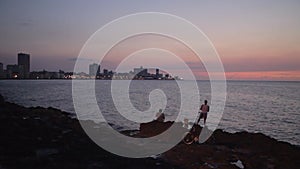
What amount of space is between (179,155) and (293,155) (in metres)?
6.50

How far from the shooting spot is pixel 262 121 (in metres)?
36.9

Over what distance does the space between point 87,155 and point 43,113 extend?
61.8 ft

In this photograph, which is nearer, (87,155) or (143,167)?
(143,167)

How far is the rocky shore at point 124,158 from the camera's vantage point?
12336 millimetres

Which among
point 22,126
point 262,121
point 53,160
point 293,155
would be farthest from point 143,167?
point 262,121

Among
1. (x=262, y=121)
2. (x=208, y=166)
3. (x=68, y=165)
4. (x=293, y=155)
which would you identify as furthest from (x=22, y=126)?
(x=262, y=121)

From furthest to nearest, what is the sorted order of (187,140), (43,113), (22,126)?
1. (43,113)
2. (22,126)
3. (187,140)

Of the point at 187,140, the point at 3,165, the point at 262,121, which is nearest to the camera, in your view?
the point at 3,165

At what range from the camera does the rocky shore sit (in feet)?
40.5

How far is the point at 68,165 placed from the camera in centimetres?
1173

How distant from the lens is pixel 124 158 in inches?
543

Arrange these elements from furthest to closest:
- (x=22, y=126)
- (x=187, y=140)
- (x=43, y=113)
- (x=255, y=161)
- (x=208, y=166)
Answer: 1. (x=43, y=113)
2. (x=22, y=126)
3. (x=187, y=140)
4. (x=255, y=161)
5. (x=208, y=166)

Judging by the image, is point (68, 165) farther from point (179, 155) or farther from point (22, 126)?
point (22, 126)

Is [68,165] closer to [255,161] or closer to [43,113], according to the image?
[255,161]
